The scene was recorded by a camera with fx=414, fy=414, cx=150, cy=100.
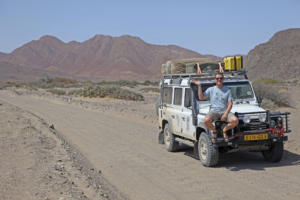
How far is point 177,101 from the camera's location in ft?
36.0

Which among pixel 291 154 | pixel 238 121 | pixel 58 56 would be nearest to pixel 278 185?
pixel 238 121

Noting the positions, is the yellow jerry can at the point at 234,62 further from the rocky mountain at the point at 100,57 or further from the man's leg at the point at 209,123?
the rocky mountain at the point at 100,57

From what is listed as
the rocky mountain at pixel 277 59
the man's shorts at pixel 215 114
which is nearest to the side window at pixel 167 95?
the man's shorts at pixel 215 114

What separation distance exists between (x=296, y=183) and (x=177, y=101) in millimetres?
4174

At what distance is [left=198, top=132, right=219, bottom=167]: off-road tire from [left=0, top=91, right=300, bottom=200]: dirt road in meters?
0.18

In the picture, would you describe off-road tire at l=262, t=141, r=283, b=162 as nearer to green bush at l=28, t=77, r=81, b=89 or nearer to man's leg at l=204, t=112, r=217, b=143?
man's leg at l=204, t=112, r=217, b=143

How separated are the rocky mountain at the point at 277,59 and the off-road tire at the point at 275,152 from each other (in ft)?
229

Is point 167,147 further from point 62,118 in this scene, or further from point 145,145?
point 62,118

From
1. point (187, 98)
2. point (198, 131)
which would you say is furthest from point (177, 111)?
point (198, 131)

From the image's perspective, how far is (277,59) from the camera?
82312mm

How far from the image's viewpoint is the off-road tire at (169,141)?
36.8 feet

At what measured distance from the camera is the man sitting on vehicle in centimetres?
867

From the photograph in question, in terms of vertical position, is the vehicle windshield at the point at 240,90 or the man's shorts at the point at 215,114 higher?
the vehicle windshield at the point at 240,90

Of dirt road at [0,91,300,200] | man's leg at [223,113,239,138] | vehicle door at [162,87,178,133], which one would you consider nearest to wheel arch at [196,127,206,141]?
dirt road at [0,91,300,200]
